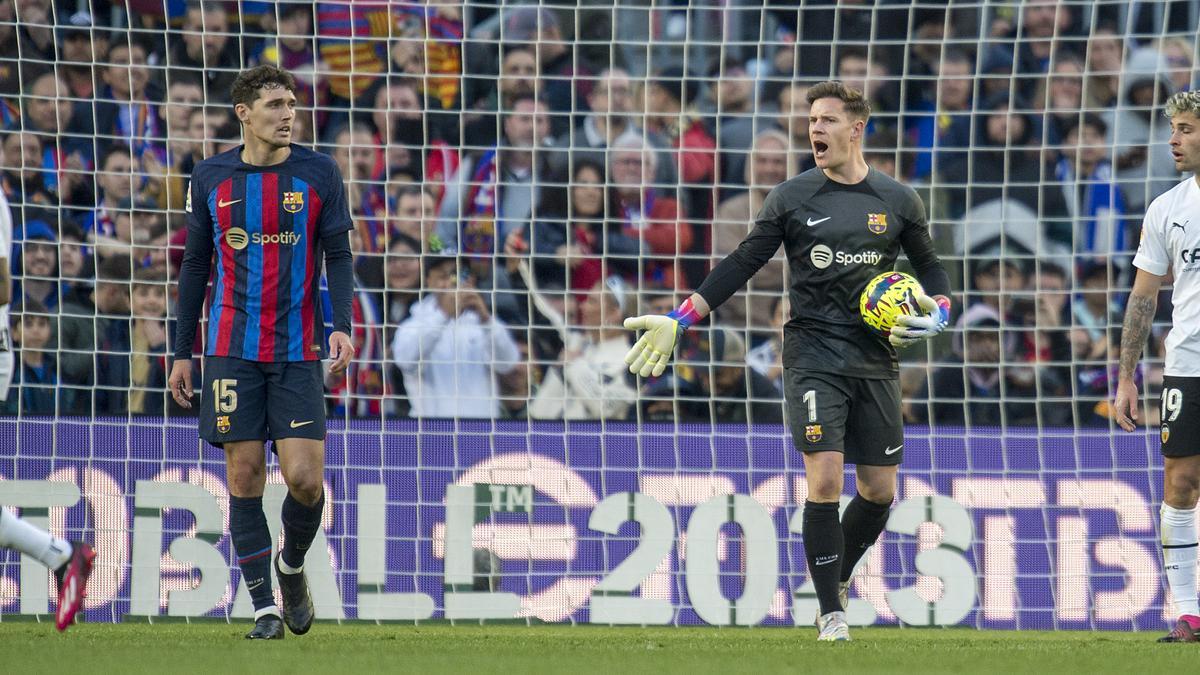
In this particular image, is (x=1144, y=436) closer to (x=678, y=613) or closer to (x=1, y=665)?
(x=678, y=613)

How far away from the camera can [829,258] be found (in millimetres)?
6484

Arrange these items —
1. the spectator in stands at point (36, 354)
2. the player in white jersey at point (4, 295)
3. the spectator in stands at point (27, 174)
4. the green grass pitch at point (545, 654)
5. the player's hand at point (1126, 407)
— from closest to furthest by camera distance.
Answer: the green grass pitch at point (545, 654), the player in white jersey at point (4, 295), the player's hand at point (1126, 407), the spectator in stands at point (36, 354), the spectator in stands at point (27, 174)

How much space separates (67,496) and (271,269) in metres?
2.76

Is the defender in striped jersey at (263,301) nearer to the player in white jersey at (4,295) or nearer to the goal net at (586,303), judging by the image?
the player in white jersey at (4,295)

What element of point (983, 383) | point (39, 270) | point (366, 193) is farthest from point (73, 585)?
point (983, 383)

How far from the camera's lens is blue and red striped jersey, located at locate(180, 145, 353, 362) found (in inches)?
251

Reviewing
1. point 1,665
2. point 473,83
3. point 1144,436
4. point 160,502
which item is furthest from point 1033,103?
point 1,665

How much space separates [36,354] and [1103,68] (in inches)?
253

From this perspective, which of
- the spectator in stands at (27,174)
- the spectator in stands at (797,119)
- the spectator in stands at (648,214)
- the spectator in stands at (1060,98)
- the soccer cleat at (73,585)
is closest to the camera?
the soccer cleat at (73,585)

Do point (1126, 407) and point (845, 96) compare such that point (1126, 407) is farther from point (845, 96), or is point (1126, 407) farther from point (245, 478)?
point (245, 478)

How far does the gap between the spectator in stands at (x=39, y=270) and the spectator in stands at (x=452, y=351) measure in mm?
1840

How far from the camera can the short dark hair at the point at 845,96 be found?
646cm

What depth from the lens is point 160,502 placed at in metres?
8.54

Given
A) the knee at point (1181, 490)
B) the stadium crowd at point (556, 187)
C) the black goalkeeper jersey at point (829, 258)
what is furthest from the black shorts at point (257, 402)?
the knee at point (1181, 490)
